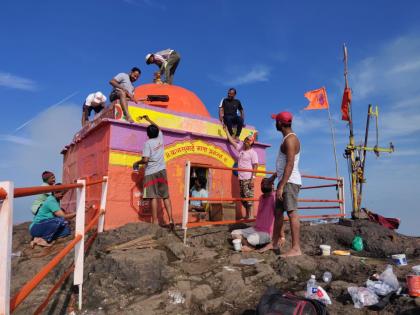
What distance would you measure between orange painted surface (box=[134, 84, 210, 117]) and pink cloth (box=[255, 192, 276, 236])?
4972 millimetres

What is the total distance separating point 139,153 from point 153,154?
119 centimetres

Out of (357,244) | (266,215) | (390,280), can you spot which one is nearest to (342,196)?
(357,244)

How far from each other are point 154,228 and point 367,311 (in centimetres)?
409

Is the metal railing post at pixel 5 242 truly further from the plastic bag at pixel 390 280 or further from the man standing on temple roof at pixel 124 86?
the man standing on temple roof at pixel 124 86

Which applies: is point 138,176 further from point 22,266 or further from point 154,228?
point 22,266

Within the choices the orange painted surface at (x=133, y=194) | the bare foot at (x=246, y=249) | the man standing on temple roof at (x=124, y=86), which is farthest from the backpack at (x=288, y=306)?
the man standing on temple roof at (x=124, y=86)

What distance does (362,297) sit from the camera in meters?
3.58

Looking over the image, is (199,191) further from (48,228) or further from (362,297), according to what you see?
(362,297)

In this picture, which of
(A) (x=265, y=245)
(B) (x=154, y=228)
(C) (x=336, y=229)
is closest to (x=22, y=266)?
(B) (x=154, y=228)

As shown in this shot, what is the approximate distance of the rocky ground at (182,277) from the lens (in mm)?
3971

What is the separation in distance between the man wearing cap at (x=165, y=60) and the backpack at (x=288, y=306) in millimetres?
9454

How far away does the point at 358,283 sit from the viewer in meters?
4.23

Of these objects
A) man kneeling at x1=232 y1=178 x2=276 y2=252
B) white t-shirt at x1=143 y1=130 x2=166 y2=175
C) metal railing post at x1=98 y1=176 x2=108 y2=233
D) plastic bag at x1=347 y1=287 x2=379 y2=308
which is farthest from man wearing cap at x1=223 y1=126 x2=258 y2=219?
plastic bag at x1=347 y1=287 x2=379 y2=308

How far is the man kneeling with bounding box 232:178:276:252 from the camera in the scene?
5875 mm
